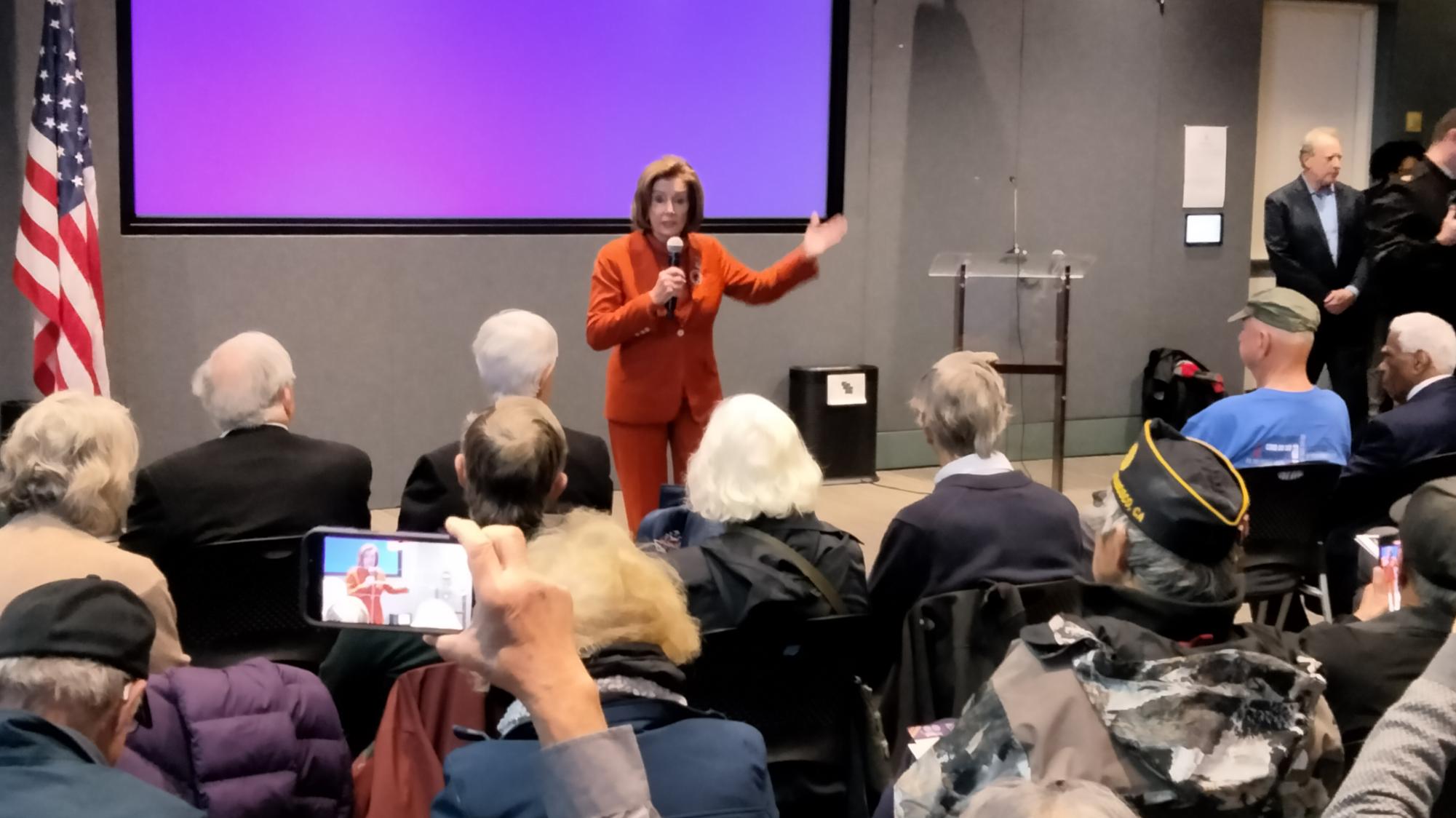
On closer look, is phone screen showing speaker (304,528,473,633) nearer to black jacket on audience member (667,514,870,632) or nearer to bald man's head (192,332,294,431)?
black jacket on audience member (667,514,870,632)

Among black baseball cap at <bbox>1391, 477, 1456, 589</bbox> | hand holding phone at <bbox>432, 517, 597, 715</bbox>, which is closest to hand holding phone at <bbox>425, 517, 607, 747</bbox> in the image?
hand holding phone at <bbox>432, 517, 597, 715</bbox>

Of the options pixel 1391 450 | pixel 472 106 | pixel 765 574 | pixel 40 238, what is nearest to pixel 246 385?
pixel 765 574

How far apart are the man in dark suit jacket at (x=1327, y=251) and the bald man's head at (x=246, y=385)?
16.5 feet

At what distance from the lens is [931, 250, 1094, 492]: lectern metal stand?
6.36 meters

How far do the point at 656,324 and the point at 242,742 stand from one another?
254 centimetres

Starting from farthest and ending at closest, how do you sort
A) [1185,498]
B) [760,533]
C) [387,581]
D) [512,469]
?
1. [760,533]
2. [512,469]
3. [1185,498]
4. [387,581]

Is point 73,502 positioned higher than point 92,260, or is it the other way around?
point 92,260

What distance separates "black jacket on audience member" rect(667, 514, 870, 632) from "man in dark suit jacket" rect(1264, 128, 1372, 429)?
4664 mm

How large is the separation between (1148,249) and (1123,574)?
635 cm

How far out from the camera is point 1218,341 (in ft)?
27.4

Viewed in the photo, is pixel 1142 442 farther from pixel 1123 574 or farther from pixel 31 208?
pixel 31 208

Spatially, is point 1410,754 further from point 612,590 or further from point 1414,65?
point 1414,65

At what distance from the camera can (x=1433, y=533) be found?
2064mm

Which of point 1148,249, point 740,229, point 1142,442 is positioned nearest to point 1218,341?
point 1148,249
